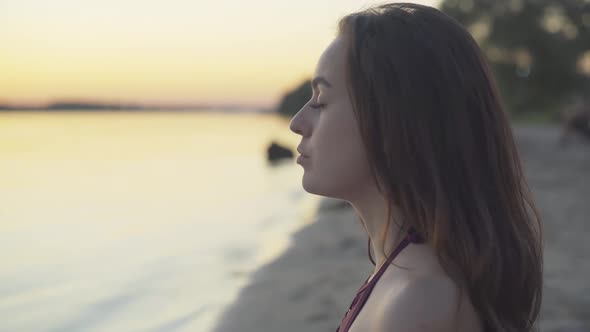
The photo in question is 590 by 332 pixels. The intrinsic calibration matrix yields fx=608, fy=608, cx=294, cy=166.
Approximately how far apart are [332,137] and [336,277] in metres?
4.82

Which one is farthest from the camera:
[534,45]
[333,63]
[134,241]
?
[534,45]

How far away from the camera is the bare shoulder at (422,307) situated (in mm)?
1076

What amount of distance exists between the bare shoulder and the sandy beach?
330 centimetres

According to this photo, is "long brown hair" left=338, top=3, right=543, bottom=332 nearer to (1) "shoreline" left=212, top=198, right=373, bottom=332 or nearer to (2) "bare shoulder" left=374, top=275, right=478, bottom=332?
(2) "bare shoulder" left=374, top=275, right=478, bottom=332

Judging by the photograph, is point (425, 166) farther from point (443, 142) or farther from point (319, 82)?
point (319, 82)

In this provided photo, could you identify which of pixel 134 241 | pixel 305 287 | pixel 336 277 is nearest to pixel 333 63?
pixel 305 287

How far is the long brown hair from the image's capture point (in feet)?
3.87

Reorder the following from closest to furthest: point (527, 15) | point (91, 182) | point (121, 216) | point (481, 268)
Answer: point (481, 268) → point (121, 216) → point (91, 182) → point (527, 15)

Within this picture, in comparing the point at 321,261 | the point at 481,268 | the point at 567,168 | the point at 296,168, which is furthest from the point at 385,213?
the point at 296,168

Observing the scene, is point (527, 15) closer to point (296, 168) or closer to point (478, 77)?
point (296, 168)

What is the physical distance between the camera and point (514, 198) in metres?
1.30

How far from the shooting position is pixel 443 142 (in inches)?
46.9

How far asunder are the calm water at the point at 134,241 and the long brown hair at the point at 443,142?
457 cm

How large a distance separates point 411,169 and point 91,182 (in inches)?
761
